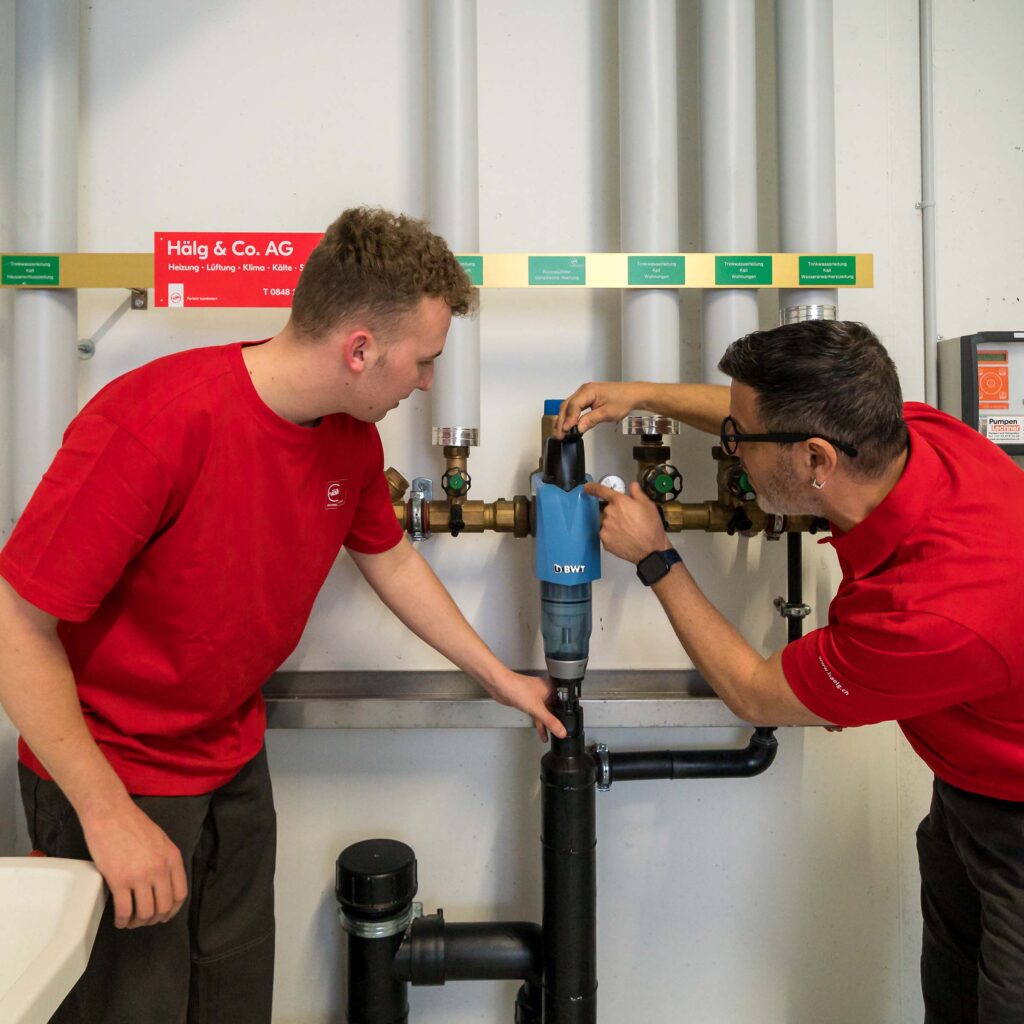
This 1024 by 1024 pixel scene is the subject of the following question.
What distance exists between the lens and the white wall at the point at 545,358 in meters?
1.31

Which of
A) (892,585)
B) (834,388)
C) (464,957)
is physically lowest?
(464,957)

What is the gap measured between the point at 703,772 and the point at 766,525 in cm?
45

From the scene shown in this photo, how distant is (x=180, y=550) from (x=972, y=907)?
1.18 metres

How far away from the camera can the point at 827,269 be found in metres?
1.18

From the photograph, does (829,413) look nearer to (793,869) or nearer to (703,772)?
(703,772)

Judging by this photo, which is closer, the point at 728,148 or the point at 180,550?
the point at 180,550

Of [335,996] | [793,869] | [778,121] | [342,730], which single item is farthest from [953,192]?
[335,996]

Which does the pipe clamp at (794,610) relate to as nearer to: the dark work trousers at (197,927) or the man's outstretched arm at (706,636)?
the man's outstretched arm at (706,636)

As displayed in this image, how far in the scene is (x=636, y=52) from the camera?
1.20 metres

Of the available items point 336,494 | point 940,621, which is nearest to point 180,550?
point 336,494

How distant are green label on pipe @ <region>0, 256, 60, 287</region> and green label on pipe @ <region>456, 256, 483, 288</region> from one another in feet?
1.99

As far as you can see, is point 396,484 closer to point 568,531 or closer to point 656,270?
point 568,531

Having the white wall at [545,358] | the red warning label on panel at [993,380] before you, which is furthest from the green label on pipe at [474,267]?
the red warning label on panel at [993,380]

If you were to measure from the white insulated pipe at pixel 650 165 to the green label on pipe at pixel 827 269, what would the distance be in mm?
198
